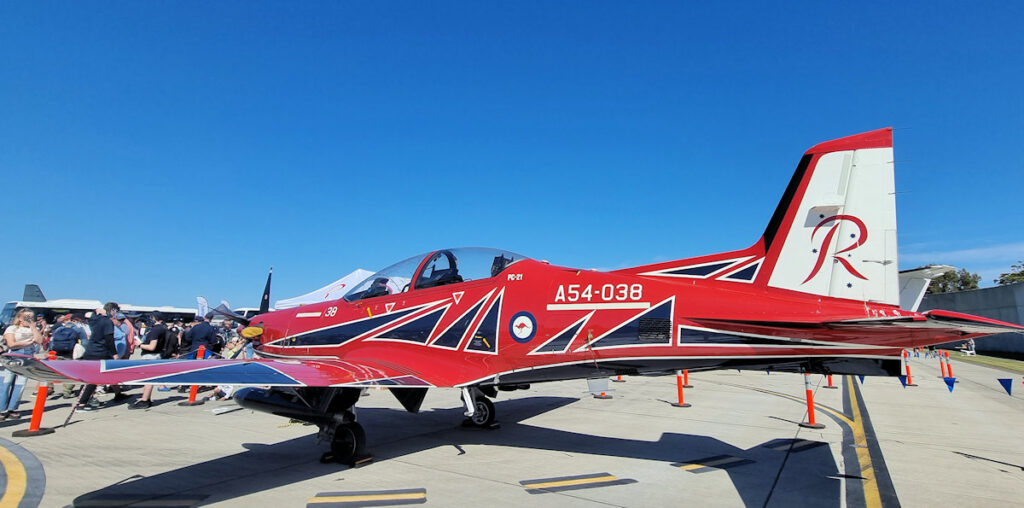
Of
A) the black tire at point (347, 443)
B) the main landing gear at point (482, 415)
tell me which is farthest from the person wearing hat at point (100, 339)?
the main landing gear at point (482, 415)

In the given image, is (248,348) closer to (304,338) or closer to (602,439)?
(304,338)

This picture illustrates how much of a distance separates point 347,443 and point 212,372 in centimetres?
191

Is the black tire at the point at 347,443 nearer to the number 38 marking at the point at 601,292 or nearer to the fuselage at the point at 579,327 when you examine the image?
the fuselage at the point at 579,327

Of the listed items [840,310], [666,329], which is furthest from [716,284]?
[840,310]

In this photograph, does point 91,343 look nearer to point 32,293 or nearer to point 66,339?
point 66,339

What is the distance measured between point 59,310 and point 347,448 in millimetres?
64361

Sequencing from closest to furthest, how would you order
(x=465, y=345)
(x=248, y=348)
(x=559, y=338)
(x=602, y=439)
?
(x=559, y=338) < (x=465, y=345) < (x=602, y=439) < (x=248, y=348)

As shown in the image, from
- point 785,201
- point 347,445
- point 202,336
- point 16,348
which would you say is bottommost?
point 347,445

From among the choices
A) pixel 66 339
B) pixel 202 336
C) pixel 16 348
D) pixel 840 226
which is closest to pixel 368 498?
pixel 840 226

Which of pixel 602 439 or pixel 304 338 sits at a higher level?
pixel 304 338

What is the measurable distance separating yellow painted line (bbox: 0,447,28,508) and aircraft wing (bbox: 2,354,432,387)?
1.28 meters

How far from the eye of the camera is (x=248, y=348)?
1220 cm

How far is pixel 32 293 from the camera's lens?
4869 centimetres

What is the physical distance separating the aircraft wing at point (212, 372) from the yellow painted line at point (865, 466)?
490cm
